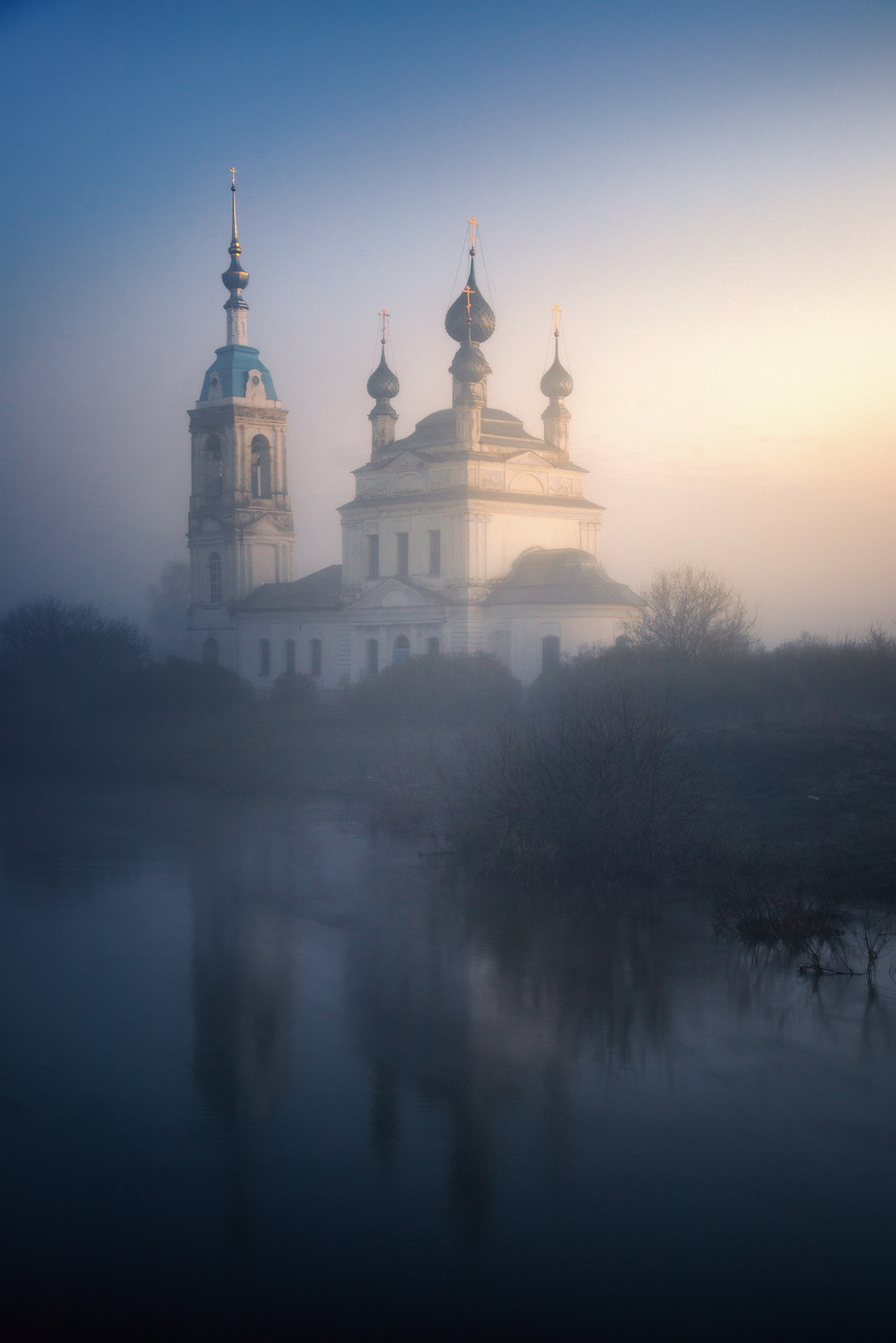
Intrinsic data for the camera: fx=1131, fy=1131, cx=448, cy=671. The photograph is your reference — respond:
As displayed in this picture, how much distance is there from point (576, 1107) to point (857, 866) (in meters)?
6.51

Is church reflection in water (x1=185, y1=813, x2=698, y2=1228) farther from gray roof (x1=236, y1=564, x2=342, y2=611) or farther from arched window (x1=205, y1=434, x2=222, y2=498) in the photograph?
arched window (x1=205, y1=434, x2=222, y2=498)

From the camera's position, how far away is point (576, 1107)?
23.7ft

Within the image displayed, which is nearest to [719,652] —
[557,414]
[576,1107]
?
[557,414]

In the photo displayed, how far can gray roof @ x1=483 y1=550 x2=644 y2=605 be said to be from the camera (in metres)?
30.7

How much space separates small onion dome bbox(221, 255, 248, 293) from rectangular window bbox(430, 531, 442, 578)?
13845mm

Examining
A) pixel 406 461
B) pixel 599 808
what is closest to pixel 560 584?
pixel 406 461

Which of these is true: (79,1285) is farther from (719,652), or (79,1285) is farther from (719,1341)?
(719,652)

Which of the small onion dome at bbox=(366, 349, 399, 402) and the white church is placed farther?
the small onion dome at bbox=(366, 349, 399, 402)

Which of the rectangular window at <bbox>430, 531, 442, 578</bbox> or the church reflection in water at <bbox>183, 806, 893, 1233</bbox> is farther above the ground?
the rectangular window at <bbox>430, 531, 442, 578</bbox>

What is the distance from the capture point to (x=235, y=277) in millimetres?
40750

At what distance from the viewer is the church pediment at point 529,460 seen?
1325 inches

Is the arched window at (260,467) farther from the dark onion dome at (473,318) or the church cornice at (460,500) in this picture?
the dark onion dome at (473,318)

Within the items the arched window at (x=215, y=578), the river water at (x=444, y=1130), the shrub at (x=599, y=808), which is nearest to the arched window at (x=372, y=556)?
the arched window at (x=215, y=578)

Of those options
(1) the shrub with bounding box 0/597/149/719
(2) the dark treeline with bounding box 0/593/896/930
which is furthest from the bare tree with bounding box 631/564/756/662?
(1) the shrub with bounding box 0/597/149/719
